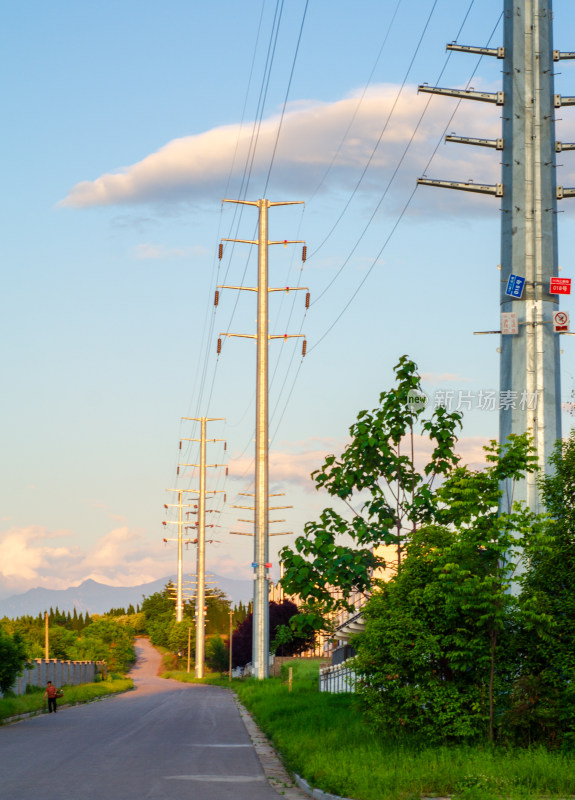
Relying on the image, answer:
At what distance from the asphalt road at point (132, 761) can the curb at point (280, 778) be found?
8.5 inches

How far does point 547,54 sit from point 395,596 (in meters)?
14.0

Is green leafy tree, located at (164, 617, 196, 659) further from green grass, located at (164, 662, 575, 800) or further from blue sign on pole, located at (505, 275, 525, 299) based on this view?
green grass, located at (164, 662, 575, 800)

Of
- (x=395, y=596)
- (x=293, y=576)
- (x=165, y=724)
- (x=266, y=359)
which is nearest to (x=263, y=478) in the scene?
(x=266, y=359)

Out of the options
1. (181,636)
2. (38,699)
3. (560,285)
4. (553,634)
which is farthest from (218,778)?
(181,636)

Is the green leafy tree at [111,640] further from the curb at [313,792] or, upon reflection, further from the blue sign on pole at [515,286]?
the curb at [313,792]

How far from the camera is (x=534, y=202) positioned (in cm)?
2438

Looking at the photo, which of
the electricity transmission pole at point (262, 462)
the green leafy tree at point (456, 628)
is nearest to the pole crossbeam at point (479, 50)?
the green leafy tree at point (456, 628)

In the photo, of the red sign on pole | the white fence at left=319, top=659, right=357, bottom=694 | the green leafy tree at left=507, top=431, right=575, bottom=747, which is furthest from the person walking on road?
the green leafy tree at left=507, top=431, right=575, bottom=747

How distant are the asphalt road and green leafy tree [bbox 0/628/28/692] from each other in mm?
1623

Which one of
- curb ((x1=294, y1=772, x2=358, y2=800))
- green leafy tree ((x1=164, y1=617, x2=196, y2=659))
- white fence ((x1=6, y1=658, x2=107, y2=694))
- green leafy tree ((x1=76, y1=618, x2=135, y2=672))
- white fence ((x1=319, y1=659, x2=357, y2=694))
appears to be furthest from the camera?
green leafy tree ((x1=164, y1=617, x2=196, y2=659))

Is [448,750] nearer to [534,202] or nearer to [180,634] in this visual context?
[534,202]

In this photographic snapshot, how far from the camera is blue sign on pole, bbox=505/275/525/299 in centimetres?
2398

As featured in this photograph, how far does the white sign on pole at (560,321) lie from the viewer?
957 inches

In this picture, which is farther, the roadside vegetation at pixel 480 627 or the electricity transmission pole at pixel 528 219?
the electricity transmission pole at pixel 528 219
